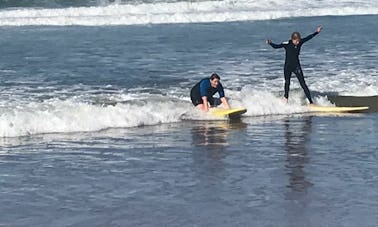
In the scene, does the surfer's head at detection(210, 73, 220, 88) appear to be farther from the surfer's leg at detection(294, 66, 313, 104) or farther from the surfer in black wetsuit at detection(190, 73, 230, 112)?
the surfer's leg at detection(294, 66, 313, 104)

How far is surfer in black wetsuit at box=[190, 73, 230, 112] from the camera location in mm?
16031

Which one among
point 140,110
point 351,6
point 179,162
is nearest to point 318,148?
point 179,162

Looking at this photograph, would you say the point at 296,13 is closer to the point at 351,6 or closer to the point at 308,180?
the point at 351,6

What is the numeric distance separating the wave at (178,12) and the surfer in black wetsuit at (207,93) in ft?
87.3

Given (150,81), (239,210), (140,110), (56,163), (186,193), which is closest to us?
(239,210)

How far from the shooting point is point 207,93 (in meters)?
16.2

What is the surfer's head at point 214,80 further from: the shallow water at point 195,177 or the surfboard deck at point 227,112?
the shallow water at point 195,177

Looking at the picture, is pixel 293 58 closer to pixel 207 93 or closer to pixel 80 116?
pixel 207 93

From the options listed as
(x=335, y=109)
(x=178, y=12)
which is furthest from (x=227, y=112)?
(x=178, y=12)

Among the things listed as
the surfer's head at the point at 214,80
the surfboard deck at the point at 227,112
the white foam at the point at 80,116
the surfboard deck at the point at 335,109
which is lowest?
the surfboard deck at the point at 335,109

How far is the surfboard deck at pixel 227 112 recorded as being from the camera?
15.9 m

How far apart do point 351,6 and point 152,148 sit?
38.7 m

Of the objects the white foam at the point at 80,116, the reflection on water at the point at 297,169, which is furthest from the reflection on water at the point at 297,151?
the white foam at the point at 80,116

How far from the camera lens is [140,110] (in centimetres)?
1620
